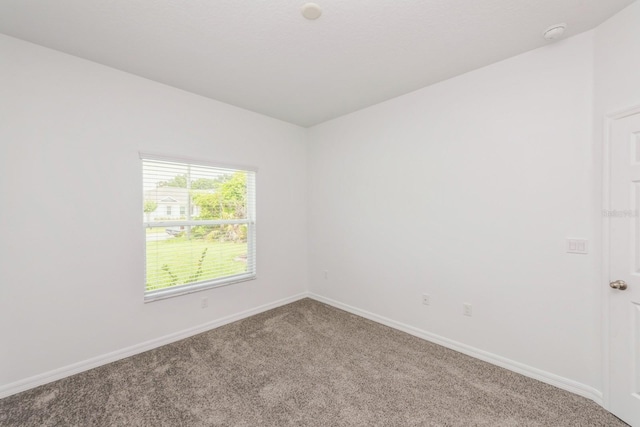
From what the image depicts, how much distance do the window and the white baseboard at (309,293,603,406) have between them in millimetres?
1855

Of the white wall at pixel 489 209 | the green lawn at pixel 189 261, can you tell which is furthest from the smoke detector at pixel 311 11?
the green lawn at pixel 189 261

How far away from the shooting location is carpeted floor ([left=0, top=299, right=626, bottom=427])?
181cm

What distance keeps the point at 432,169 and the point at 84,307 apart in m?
3.57

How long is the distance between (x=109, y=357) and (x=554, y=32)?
4.55 meters

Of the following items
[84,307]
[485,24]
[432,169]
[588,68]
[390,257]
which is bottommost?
[84,307]

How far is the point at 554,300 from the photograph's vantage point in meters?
2.15

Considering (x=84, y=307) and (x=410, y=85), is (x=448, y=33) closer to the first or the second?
(x=410, y=85)

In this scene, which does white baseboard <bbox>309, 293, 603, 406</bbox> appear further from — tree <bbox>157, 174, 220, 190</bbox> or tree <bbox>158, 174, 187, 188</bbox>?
tree <bbox>158, 174, 187, 188</bbox>

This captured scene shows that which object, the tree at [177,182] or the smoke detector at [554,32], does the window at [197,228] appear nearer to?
the tree at [177,182]

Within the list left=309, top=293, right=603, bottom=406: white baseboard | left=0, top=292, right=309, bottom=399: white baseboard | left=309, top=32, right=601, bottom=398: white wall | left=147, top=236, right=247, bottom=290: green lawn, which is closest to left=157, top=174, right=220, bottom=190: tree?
left=147, top=236, right=247, bottom=290: green lawn

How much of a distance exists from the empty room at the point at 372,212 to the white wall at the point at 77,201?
2 cm

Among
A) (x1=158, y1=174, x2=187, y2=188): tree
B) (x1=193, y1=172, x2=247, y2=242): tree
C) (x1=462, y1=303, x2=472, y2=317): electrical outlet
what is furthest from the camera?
(x1=193, y1=172, x2=247, y2=242): tree

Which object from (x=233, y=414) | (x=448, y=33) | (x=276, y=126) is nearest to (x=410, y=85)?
(x=448, y=33)

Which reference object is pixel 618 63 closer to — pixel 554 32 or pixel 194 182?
pixel 554 32
